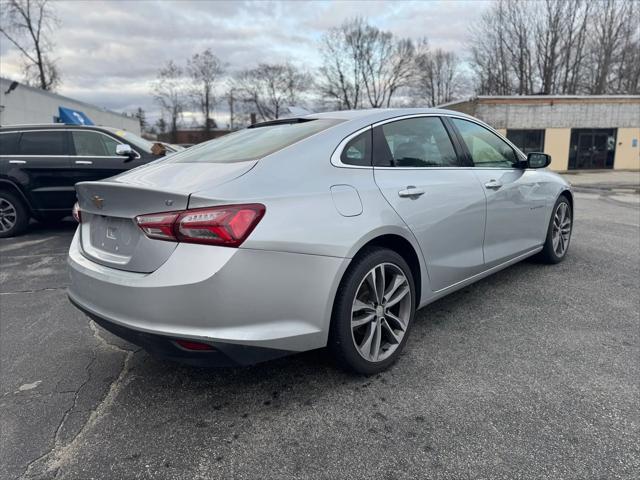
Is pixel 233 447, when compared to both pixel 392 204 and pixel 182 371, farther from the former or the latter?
pixel 392 204

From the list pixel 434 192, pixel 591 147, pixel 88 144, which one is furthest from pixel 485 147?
pixel 591 147

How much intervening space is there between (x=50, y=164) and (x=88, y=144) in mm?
630

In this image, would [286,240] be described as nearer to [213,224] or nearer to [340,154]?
[213,224]

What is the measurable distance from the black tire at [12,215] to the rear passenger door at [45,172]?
235 mm

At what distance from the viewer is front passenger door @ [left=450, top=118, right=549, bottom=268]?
3.54m

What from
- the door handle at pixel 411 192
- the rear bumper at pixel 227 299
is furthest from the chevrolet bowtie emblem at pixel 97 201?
the door handle at pixel 411 192

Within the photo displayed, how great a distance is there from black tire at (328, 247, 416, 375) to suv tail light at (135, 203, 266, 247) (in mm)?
649

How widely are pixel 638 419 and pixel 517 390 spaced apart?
548 millimetres

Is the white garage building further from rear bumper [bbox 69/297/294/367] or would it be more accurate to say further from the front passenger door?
rear bumper [bbox 69/297/294/367]

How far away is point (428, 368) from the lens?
2703 mm

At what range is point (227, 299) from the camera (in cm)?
197

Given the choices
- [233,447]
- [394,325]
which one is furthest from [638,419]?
[233,447]

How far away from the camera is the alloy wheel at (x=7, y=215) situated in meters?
6.84

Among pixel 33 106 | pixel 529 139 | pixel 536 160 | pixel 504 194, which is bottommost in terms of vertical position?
pixel 504 194
